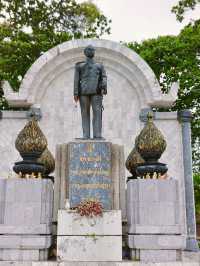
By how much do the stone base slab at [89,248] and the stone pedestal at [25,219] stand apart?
1.49 feet

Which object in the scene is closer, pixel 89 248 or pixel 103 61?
pixel 89 248

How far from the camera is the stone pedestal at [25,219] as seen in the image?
8.30 metres

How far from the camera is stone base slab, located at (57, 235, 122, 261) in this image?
26.6 feet

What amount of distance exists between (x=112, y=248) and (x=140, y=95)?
8838mm

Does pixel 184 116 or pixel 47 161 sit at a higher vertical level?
pixel 184 116

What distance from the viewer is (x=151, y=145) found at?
882 cm

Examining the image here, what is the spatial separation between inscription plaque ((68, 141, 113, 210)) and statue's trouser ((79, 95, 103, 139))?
49 cm

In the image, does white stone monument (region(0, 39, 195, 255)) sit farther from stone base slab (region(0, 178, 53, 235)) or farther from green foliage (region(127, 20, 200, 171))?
stone base slab (region(0, 178, 53, 235))

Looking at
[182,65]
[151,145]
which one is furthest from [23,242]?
[182,65]

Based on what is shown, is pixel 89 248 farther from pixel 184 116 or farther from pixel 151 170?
pixel 184 116

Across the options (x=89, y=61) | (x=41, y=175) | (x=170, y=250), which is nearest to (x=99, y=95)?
(x=89, y=61)

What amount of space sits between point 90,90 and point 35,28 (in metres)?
A: 15.0

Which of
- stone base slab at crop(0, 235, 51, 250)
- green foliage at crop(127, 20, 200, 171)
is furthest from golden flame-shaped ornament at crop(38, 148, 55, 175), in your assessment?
green foliage at crop(127, 20, 200, 171)

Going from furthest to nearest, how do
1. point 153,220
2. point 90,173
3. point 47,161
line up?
point 47,161 → point 90,173 → point 153,220
